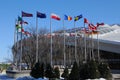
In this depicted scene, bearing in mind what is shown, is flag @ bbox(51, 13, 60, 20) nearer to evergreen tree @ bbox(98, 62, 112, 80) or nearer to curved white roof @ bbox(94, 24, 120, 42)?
evergreen tree @ bbox(98, 62, 112, 80)

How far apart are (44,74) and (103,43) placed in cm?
4918

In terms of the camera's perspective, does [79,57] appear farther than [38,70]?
Yes

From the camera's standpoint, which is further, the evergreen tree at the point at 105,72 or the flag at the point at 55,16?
the flag at the point at 55,16

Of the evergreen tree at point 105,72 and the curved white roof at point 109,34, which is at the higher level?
the curved white roof at point 109,34

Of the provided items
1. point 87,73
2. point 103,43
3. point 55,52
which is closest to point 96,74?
point 87,73

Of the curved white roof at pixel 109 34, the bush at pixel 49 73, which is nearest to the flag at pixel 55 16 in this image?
the bush at pixel 49 73

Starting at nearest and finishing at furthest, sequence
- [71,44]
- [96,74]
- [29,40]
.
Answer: [96,74]
[29,40]
[71,44]

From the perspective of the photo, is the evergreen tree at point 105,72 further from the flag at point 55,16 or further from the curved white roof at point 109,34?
the curved white roof at point 109,34

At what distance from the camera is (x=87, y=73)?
30.7 m

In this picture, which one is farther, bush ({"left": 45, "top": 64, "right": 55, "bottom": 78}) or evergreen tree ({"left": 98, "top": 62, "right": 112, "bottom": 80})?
bush ({"left": 45, "top": 64, "right": 55, "bottom": 78})

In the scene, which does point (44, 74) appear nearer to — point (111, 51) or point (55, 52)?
point (55, 52)

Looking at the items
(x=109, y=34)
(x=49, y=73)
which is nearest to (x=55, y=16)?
(x=49, y=73)

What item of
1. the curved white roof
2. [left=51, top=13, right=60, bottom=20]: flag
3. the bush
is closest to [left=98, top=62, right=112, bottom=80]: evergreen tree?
the bush

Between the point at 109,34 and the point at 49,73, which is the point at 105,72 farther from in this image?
the point at 109,34
